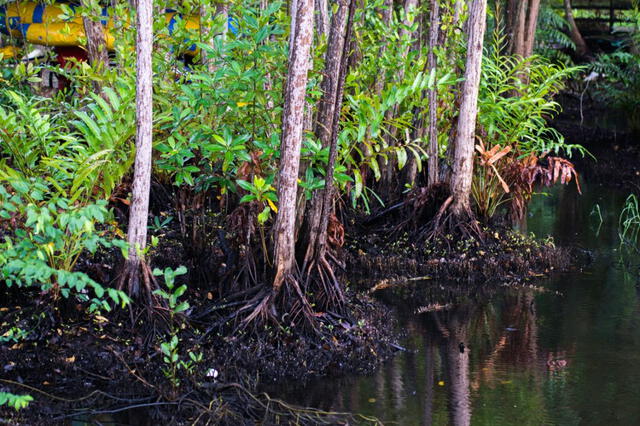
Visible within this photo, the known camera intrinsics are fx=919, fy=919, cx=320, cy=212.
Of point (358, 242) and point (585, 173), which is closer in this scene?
point (358, 242)

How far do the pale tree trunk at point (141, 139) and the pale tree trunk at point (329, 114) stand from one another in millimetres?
1172

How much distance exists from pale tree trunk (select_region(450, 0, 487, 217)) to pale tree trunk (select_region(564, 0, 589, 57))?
13.3 meters

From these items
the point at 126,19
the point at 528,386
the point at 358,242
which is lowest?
the point at 528,386

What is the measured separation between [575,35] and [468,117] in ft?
45.9

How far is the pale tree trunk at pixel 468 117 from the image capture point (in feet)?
28.7

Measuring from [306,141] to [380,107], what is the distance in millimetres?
679

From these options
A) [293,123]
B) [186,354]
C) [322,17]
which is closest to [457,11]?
[322,17]

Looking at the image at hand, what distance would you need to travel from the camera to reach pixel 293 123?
5.96 m

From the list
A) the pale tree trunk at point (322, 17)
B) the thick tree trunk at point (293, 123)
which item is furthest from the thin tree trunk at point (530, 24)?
the thick tree trunk at point (293, 123)

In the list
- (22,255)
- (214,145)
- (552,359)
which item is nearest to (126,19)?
(214,145)

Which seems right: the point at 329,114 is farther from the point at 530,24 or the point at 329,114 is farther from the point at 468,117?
the point at 530,24

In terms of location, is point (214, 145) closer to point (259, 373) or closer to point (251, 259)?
point (251, 259)

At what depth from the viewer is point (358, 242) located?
→ 29.8 feet

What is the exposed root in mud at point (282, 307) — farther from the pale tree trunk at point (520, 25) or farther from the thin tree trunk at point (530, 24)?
the thin tree trunk at point (530, 24)
